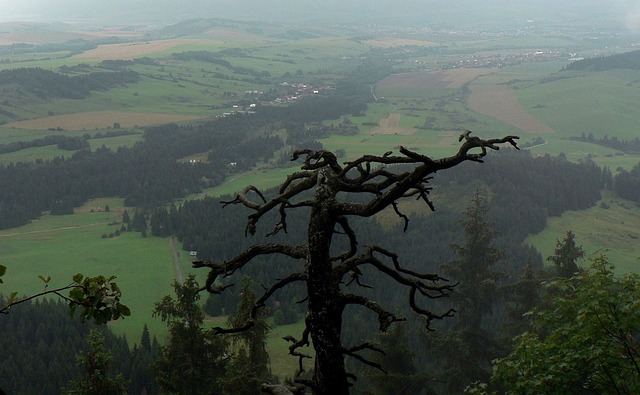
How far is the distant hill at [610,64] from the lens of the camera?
143 meters

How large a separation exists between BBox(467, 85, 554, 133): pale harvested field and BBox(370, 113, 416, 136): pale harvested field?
17384 millimetres

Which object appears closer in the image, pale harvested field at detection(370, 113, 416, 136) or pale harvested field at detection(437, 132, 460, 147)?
pale harvested field at detection(437, 132, 460, 147)

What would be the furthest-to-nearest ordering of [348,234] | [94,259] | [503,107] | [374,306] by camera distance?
[503,107]
[94,259]
[348,234]
[374,306]

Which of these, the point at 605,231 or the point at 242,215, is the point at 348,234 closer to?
the point at 242,215

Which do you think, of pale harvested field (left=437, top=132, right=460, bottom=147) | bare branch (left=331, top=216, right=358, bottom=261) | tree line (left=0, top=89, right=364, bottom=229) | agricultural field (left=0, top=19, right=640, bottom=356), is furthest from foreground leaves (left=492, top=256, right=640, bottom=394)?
pale harvested field (left=437, top=132, right=460, bottom=147)

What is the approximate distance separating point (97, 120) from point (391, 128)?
54045 millimetres

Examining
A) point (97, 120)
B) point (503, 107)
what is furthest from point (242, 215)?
point (503, 107)

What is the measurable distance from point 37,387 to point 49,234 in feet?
115

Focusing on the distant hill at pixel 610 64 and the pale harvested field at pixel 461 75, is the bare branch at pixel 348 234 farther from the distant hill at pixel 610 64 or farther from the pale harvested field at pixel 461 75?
the distant hill at pixel 610 64

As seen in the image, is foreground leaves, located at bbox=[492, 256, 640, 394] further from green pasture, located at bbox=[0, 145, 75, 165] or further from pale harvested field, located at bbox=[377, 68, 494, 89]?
pale harvested field, located at bbox=[377, 68, 494, 89]

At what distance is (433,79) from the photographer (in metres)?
149

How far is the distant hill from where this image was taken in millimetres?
143375

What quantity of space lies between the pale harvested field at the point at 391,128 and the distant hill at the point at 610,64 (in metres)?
62.8

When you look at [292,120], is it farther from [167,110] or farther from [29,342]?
[29,342]
